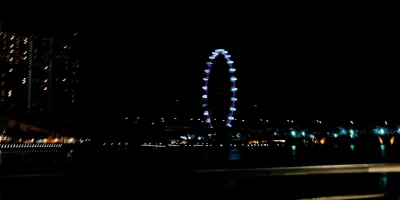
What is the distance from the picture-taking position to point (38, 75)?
91.2m

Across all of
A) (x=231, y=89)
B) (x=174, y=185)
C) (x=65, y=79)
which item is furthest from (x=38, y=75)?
(x=174, y=185)

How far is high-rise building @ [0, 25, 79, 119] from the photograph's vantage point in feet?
276

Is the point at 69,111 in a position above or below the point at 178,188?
above

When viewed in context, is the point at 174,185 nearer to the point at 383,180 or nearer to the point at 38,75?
the point at 383,180

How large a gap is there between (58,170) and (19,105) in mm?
78252

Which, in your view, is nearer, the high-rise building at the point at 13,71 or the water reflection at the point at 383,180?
the water reflection at the point at 383,180

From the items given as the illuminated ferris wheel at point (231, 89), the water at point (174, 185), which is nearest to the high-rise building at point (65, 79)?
the illuminated ferris wheel at point (231, 89)

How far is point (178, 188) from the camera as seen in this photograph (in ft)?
44.8

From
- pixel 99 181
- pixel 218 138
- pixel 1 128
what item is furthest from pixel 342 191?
pixel 1 128

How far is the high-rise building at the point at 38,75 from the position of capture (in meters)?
84.1

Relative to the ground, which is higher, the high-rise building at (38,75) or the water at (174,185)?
the high-rise building at (38,75)

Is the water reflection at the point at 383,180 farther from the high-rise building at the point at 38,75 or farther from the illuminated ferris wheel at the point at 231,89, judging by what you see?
the high-rise building at the point at 38,75

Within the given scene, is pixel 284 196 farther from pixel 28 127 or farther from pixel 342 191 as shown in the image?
pixel 28 127

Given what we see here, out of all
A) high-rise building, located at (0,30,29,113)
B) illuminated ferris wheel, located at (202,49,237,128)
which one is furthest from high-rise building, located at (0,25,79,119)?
illuminated ferris wheel, located at (202,49,237,128)
